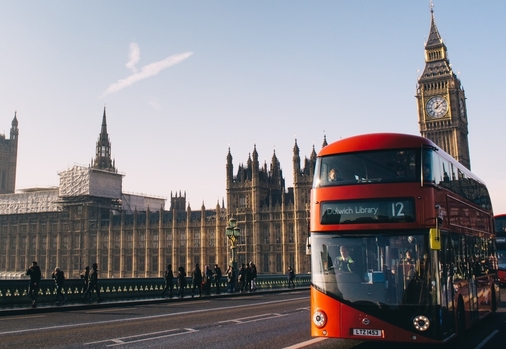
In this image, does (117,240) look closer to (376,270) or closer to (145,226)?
(145,226)

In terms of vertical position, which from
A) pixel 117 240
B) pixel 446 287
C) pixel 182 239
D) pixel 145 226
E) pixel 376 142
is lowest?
pixel 446 287

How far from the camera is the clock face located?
93000mm

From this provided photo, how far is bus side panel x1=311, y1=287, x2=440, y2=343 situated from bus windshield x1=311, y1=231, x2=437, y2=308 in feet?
0.59

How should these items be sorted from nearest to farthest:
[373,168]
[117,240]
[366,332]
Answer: [366,332], [373,168], [117,240]

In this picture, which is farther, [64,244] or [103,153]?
[103,153]

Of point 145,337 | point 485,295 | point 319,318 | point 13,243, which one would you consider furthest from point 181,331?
point 13,243

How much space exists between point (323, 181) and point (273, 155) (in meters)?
74.2

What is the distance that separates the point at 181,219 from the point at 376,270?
81.7m

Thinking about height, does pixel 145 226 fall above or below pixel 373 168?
above

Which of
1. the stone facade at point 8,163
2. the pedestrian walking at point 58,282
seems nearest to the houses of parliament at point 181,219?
the stone facade at point 8,163

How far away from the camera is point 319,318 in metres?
10.2

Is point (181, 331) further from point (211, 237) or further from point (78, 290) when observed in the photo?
point (211, 237)

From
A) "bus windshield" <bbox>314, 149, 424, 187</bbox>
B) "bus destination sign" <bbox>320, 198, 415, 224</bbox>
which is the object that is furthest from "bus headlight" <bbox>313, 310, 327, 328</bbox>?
"bus windshield" <bbox>314, 149, 424, 187</bbox>

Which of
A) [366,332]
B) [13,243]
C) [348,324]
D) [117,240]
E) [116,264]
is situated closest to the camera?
[366,332]
